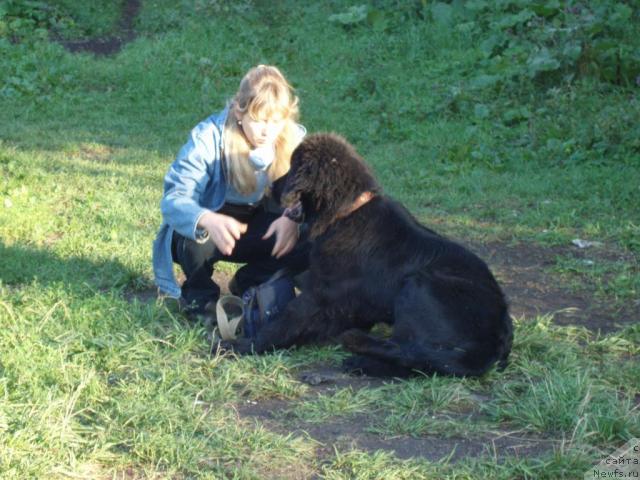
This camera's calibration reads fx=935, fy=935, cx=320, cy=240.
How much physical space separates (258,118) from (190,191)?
1.63 feet

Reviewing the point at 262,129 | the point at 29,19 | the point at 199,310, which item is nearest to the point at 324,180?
the point at 262,129

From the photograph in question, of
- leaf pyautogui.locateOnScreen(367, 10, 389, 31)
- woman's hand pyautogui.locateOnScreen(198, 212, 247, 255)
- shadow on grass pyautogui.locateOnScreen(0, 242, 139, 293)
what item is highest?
leaf pyautogui.locateOnScreen(367, 10, 389, 31)

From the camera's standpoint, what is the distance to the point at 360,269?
4238mm

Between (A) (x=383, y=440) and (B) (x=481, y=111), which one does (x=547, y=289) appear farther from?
(B) (x=481, y=111)

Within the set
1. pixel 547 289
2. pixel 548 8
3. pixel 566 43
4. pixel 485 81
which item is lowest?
pixel 547 289

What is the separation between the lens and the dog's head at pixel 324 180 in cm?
423

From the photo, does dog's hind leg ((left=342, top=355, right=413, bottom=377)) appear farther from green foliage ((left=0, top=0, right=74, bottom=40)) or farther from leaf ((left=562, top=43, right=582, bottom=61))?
green foliage ((left=0, top=0, right=74, bottom=40))

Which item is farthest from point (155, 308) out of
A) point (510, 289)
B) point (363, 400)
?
point (510, 289)

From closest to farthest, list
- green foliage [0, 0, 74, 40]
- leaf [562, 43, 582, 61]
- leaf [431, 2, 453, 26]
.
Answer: leaf [562, 43, 582, 61] → leaf [431, 2, 453, 26] → green foliage [0, 0, 74, 40]

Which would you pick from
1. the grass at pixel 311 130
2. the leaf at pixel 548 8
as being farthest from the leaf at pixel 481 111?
the leaf at pixel 548 8

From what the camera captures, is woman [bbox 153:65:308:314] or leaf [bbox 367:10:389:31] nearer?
woman [bbox 153:65:308:314]

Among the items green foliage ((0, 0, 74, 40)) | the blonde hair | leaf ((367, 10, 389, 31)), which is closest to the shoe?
the blonde hair

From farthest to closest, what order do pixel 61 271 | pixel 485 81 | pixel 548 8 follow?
pixel 548 8
pixel 485 81
pixel 61 271

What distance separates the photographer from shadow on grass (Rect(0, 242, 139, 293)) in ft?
16.9
